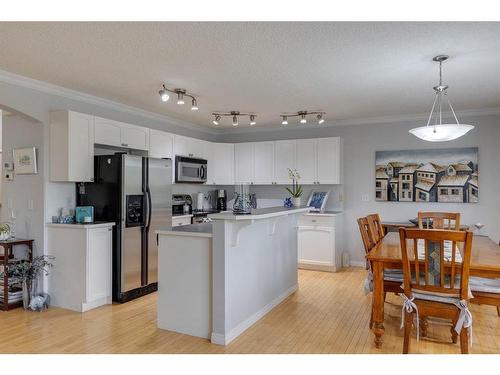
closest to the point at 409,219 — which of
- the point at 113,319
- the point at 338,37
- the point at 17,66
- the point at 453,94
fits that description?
the point at 453,94

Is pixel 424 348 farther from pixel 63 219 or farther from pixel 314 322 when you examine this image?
pixel 63 219

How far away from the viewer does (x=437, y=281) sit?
260 centimetres

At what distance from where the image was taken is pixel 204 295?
3080 millimetres

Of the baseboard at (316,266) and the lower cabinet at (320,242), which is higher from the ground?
the lower cabinet at (320,242)

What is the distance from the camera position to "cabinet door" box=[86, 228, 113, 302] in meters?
3.80

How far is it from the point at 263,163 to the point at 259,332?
3598mm

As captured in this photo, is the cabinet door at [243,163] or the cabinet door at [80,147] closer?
the cabinet door at [80,147]

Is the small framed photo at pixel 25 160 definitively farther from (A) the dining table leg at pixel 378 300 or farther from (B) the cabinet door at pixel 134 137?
(A) the dining table leg at pixel 378 300

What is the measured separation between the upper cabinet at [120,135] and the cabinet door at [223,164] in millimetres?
1698

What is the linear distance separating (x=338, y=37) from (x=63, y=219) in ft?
11.0

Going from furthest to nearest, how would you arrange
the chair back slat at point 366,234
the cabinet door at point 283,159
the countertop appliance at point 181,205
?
the cabinet door at point 283,159
the countertop appliance at point 181,205
the chair back slat at point 366,234

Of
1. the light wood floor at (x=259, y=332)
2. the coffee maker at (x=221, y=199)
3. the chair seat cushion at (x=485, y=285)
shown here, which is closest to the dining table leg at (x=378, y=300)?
the light wood floor at (x=259, y=332)

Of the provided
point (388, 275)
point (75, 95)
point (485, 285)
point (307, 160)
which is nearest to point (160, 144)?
point (75, 95)

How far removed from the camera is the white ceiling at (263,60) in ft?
8.29
